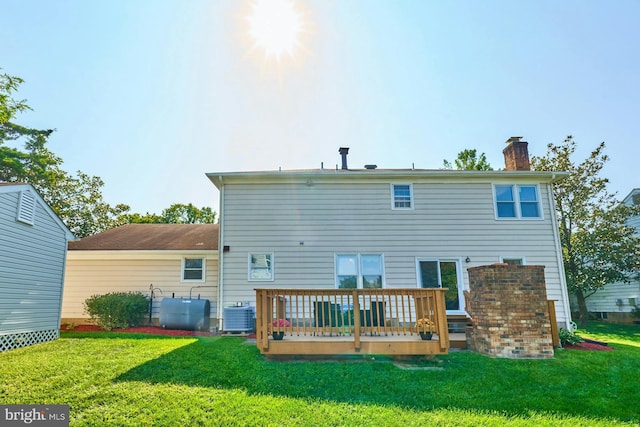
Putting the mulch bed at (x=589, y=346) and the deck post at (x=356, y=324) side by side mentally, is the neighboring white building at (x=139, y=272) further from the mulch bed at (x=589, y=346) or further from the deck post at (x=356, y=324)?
the mulch bed at (x=589, y=346)

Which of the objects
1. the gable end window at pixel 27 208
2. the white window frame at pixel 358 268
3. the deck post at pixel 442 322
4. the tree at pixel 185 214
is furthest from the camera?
the tree at pixel 185 214

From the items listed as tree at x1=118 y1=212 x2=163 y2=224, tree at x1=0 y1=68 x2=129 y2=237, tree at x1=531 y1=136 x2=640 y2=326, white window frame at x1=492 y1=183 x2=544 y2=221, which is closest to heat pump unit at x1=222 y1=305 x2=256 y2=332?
white window frame at x1=492 y1=183 x2=544 y2=221

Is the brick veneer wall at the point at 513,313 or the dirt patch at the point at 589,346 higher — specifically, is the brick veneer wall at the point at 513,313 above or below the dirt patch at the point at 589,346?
above

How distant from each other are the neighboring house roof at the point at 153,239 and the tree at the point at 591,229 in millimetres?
15554

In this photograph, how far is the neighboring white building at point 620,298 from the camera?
15.6 metres

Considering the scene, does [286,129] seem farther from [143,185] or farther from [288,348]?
[143,185]

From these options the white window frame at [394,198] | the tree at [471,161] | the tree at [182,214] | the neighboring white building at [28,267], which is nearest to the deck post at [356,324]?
the white window frame at [394,198]

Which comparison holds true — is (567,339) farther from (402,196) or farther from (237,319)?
(237,319)

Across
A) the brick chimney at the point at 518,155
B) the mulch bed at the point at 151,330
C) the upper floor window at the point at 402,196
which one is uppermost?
the brick chimney at the point at 518,155

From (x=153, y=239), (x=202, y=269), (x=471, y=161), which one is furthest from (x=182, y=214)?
(x=471, y=161)

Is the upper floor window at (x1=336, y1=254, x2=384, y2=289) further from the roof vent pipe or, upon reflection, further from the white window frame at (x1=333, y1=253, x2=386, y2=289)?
the roof vent pipe

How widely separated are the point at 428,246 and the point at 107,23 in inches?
433

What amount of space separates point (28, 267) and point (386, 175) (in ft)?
31.9

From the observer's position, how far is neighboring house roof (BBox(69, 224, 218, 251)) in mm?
12172
